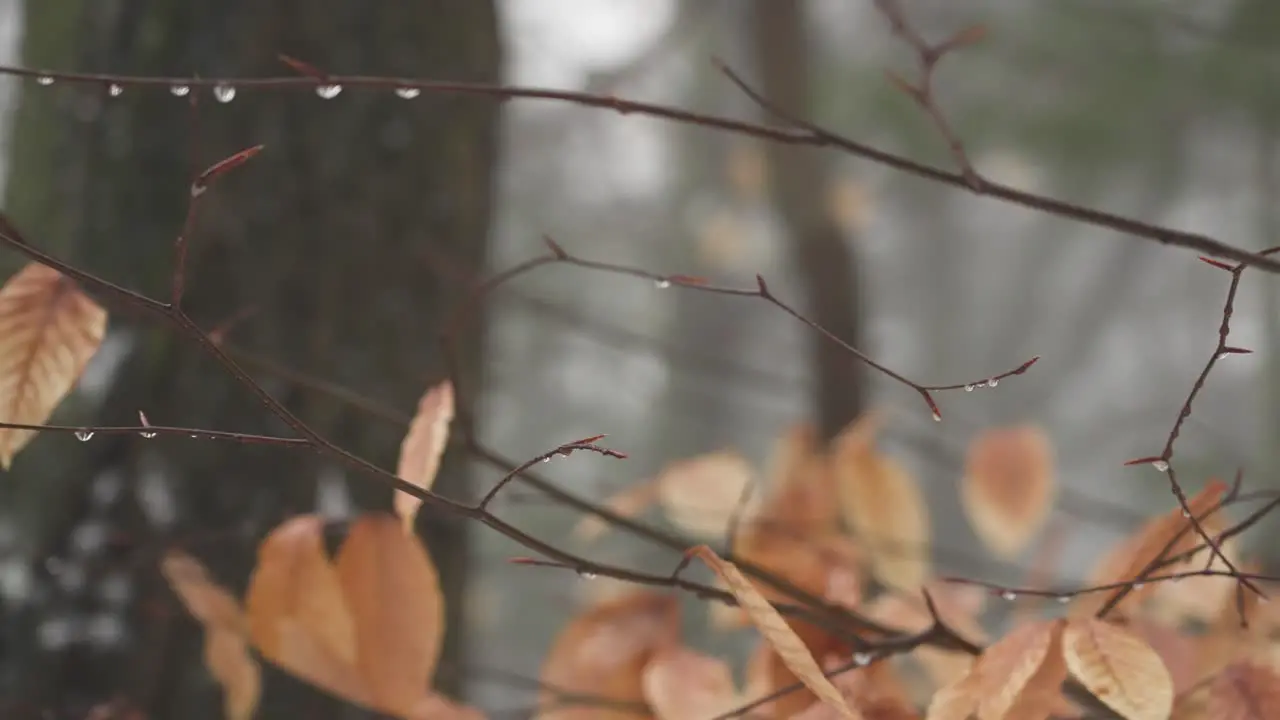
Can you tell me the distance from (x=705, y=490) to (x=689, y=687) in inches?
9.9

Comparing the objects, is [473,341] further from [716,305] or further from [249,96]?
[716,305]

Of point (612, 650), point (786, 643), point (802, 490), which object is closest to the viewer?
point (786, 643)

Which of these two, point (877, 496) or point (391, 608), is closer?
point (391, 608)

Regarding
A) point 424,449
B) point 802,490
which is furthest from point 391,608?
point 802,490

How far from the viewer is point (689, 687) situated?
47 cm

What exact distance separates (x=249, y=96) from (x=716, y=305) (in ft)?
11.8

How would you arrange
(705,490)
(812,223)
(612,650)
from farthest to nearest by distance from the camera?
(812,223), (705,490), (612,650)

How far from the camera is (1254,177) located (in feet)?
7.15

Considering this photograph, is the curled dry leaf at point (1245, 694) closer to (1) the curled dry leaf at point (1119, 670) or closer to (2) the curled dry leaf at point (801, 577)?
(1) the curled dry leaf at point (1119, 670)

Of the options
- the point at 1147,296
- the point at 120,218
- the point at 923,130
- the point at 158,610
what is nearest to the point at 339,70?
the point at 120,218

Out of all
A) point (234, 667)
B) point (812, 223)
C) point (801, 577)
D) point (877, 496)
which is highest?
point (812, 223)

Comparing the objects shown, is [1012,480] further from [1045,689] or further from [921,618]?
[1045,689]

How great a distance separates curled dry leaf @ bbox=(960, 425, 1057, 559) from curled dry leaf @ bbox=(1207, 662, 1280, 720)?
346mm

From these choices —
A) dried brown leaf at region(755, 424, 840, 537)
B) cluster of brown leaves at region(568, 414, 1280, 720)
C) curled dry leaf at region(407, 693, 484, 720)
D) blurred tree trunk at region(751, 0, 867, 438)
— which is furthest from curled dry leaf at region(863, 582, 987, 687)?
blurred tree trunk at region(751, 0, 867, 438)
